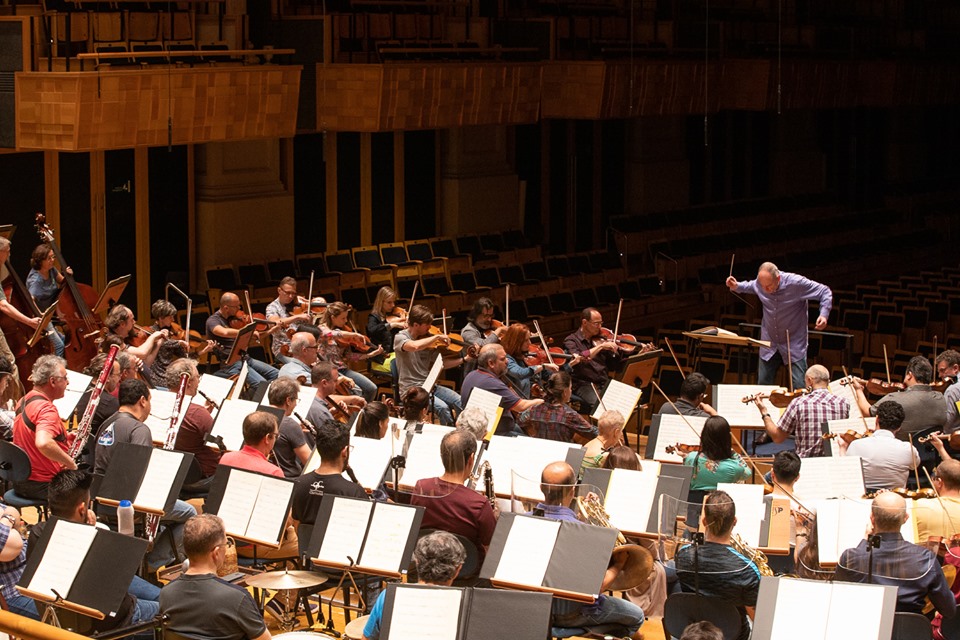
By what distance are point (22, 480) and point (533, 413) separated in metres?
3.36

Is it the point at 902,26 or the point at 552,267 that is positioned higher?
the point at 902,26

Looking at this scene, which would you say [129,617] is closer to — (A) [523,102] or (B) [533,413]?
(B) [533,413]

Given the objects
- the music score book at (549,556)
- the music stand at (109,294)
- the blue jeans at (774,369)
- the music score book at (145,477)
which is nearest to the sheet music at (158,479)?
the music score book at (145,477)

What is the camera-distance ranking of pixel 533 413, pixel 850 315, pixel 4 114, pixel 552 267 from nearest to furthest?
pixel 533 413 < pixel 4 114 < pixel 850 315 < pixel 552 267

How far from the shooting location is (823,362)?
14.0m

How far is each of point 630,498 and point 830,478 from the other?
1198mm

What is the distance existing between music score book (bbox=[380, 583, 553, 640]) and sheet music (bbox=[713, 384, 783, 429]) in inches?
182

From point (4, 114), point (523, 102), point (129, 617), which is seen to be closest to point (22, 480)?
point (129, 617)

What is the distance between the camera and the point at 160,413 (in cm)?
840

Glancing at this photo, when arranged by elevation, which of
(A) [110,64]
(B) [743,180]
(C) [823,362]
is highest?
(A) [110,64]

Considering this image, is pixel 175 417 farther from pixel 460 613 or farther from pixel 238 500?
pixel 460 613

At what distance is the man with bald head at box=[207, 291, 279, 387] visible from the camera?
11.2m

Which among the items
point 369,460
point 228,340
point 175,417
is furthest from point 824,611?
point 228,340

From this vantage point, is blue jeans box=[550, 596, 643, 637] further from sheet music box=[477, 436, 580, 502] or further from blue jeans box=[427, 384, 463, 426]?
blue jeans box=[427, 384, 463, 426]
